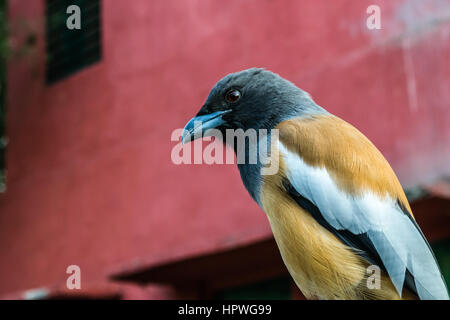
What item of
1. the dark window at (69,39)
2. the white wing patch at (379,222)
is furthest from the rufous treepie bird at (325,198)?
the dark window at (69,39)

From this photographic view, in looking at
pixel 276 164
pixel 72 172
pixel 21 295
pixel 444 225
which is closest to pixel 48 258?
pixel 21 295

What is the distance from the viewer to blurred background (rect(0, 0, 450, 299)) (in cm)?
656

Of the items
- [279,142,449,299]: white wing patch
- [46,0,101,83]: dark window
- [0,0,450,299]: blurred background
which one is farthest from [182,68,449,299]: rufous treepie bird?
[46,0,101,83]: dark window

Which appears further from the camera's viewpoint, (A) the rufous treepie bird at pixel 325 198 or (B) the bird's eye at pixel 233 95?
(B) the bird's eye at pixel 233 95

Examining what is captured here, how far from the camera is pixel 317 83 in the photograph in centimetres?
710

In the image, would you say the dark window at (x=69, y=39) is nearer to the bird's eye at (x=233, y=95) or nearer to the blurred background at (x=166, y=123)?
the blurred background at (x=166, y=123)

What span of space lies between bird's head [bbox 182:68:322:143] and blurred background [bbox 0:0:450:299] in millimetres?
4079

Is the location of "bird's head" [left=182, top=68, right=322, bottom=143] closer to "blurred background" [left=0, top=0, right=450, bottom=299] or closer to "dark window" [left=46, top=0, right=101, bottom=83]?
"blurred background" [left=0, top=0, right=450, bottom=299]

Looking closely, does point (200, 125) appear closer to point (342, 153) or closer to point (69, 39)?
point (342, 153)

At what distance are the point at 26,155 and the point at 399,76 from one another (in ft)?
18.8

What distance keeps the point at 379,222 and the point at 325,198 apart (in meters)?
0.21

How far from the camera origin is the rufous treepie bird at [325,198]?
171 cm

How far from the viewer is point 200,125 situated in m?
2.09
